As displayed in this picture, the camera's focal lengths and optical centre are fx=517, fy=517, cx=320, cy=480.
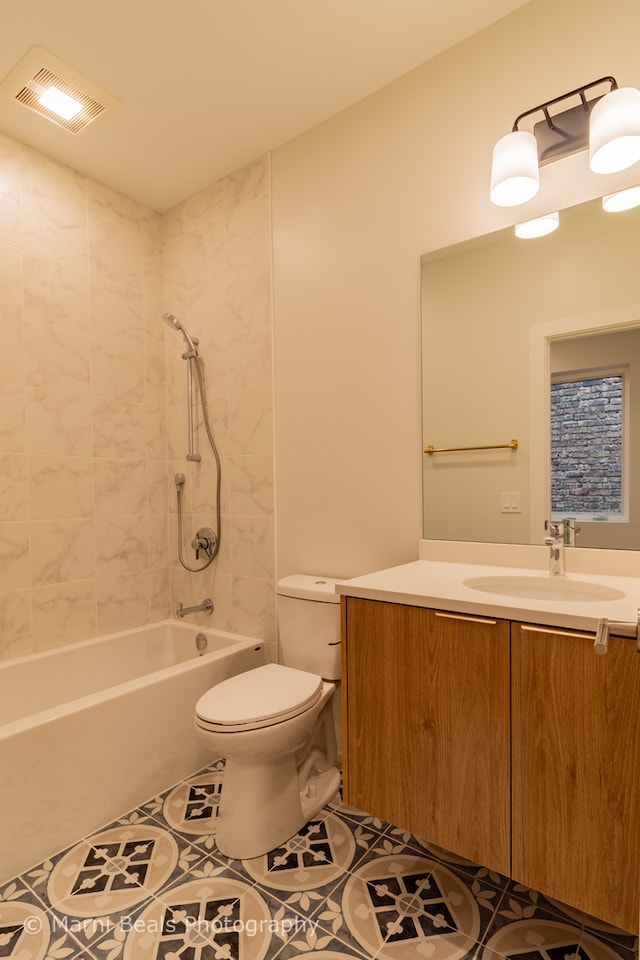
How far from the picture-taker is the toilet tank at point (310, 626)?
6.09ft

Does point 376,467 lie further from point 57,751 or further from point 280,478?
point 57,751

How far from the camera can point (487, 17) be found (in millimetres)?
1641

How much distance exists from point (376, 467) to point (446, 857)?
125cm

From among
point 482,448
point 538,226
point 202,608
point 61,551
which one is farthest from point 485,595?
point 61,551

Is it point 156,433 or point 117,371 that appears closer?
point 117,371

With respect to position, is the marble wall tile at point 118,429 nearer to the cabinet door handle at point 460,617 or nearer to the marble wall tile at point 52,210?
the marble wall tile at point 52,210

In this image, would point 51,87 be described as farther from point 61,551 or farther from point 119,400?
point 61,551

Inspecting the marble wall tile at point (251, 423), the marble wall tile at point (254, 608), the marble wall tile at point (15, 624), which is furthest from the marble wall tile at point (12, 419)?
the marble wall tile at point (254, 608)

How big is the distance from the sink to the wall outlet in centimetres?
23

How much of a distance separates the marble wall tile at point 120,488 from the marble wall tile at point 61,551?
119 mm

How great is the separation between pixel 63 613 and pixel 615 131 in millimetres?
2572

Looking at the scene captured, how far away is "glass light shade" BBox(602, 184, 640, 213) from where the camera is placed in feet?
4.66

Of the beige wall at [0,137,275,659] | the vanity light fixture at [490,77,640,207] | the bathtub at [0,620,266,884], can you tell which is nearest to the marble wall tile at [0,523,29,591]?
the beige wall at [0,137,275,659]

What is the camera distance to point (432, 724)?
3.99 feet
